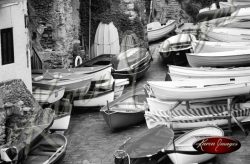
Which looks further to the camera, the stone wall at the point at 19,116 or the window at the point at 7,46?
the window at the point at 7,46

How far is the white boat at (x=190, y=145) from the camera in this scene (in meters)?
11.5

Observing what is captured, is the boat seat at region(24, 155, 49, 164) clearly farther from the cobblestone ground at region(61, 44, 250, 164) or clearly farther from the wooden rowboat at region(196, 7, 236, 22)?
the wooden rowboat at region(196, 7, 236, 22)

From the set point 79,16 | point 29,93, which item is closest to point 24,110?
point 29,93

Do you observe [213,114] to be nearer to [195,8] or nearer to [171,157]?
[171,157]

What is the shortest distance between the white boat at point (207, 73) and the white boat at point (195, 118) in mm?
1005

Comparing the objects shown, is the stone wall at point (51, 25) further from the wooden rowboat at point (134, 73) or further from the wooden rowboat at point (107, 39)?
the wooden rowboat at point (107, 39)

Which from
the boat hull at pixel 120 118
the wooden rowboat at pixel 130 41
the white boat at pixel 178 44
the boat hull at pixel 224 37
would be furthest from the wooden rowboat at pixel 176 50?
the boat hull at pixel 120 118

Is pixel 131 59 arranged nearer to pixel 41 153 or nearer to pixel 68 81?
pixel 68 81

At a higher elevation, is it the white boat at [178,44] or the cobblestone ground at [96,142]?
the white boat at [178,44]

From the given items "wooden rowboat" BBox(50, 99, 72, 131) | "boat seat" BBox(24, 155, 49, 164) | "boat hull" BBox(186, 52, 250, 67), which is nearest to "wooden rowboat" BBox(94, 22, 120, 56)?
"boat hull" BBox(186, 52, 250, 67)

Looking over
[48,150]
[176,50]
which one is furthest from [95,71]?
[48,150]

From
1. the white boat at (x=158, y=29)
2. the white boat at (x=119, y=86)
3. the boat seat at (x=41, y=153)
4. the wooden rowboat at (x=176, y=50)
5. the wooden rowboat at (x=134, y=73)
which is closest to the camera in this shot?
the boat seat at (x=41, y=153)

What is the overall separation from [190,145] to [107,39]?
945 centimetres

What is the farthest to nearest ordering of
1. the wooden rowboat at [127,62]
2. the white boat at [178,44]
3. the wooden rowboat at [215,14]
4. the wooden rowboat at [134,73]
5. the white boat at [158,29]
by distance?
1. the white boat at [158,29]
2. the wooden rowboat at [215,14]
3. the white boat at [178,44]
4. the wooden rowboat at [127,62]
5. the wooden rowboat at [134,73]
